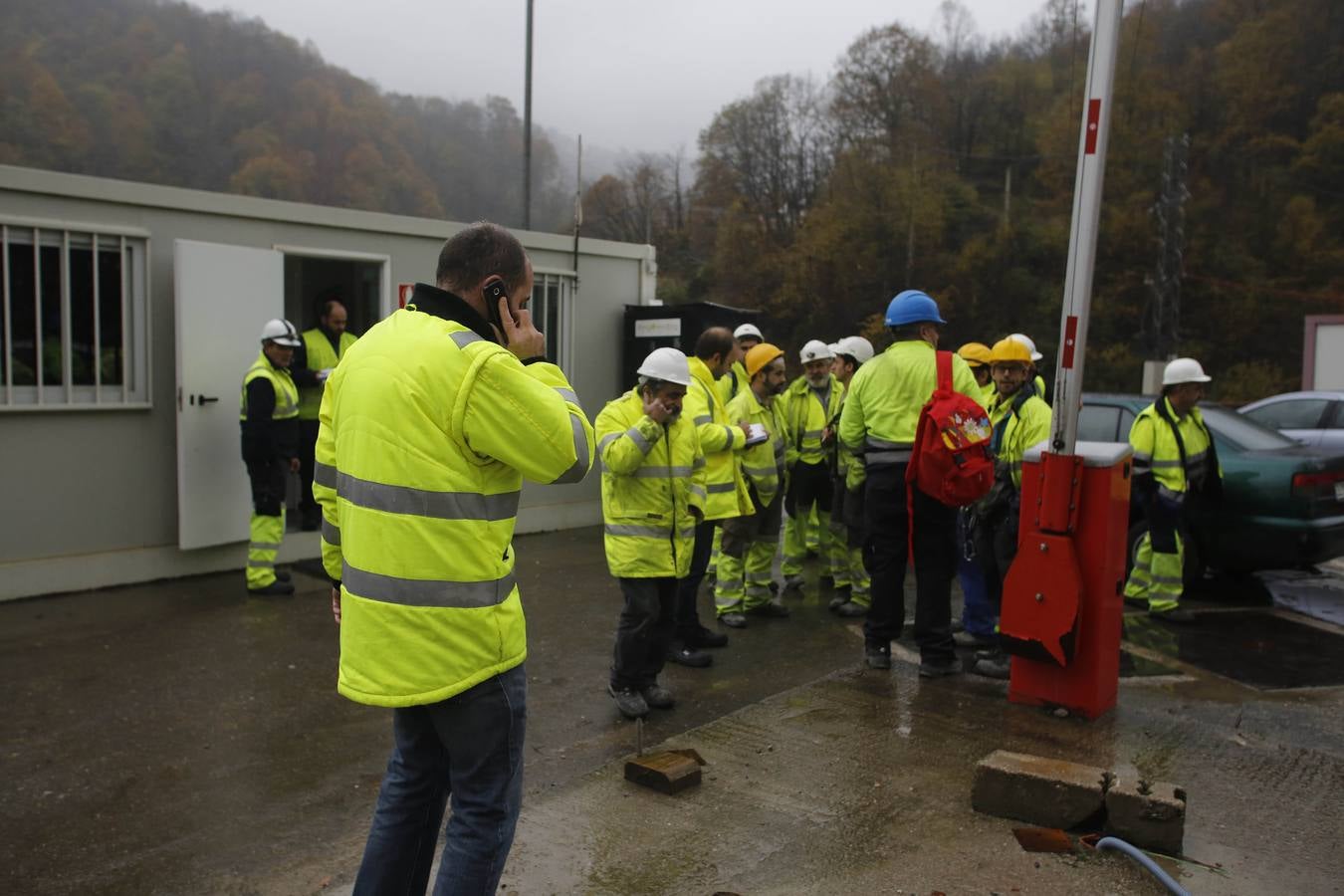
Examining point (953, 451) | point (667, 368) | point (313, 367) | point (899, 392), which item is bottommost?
point (953, 451)

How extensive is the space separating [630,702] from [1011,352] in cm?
323

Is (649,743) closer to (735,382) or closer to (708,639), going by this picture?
(708,639)

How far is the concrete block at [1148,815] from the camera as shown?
3.39 metres

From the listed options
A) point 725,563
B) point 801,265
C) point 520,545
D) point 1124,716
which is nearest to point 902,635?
point 725,563

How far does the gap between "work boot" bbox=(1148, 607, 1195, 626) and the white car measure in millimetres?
4868

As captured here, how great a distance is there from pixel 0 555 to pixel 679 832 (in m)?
5.59

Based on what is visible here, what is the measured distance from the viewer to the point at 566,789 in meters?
3.93

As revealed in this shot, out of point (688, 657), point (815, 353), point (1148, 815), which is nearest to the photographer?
point (1148, 815)

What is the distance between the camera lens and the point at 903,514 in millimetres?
5402

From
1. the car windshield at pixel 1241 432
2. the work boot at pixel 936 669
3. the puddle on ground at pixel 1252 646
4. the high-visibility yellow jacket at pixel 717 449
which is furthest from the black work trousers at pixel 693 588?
the car windshield at pixel 1241 432

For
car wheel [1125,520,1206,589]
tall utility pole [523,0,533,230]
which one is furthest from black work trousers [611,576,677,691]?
tall utility pole [523,0,533,230]

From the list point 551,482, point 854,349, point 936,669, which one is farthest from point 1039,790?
point 854,349

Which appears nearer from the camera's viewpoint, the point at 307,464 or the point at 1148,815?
the point at 1148,815

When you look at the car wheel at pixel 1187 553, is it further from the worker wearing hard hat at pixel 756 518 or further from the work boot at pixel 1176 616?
the worker wearing hard hat at pixel 756 518
